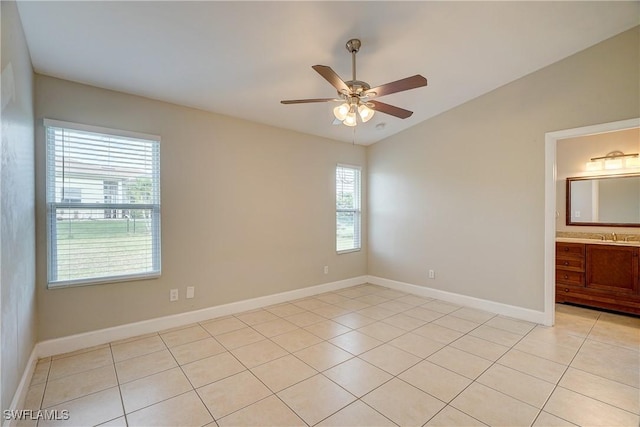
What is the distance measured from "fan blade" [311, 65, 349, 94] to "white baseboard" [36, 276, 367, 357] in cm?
287

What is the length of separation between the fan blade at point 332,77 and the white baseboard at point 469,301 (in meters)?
3.26

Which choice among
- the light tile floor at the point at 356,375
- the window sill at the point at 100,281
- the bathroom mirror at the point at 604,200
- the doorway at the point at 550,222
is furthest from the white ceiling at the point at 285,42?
the light tile floor at the point at 356,375

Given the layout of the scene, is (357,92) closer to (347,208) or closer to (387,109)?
(387,109)

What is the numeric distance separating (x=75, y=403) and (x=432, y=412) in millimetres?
2384

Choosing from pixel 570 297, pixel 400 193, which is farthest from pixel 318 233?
pixel 570 297

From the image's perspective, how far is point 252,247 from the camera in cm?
391

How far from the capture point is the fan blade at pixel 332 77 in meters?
1.98

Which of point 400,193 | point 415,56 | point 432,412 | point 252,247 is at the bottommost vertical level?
point 432,412

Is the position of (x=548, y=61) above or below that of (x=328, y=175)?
above

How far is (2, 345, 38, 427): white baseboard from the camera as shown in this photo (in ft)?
5.75

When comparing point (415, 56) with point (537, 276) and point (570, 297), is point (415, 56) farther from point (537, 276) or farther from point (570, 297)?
point (570, 297)

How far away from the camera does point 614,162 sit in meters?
4.07

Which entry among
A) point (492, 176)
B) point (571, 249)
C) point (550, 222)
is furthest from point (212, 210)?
point (571, 249)

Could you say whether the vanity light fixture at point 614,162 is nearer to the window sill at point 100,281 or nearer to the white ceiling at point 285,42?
the white ceiling at point 285,42
